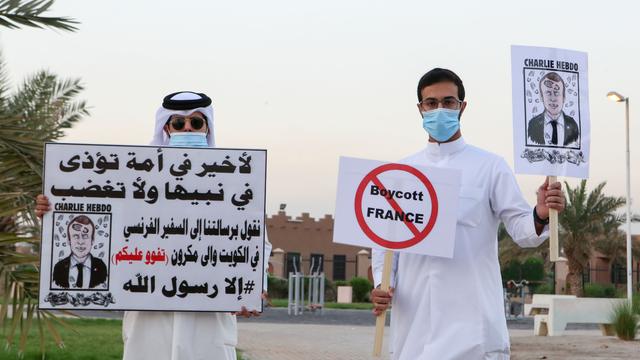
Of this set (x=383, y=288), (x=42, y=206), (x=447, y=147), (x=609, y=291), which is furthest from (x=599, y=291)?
(x=42, y=206)

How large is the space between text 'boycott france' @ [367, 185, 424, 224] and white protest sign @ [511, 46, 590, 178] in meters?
0.51

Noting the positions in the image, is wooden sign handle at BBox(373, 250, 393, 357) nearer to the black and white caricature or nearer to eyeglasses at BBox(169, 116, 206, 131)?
eyeglasses at BBox(169, 116, 206, 131)

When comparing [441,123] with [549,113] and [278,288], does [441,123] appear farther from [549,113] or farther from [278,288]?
[278,288]

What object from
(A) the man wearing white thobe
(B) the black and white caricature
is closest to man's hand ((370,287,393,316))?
(A) the man wearing white thobe

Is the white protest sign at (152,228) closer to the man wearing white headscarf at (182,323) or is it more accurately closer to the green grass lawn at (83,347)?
the man wearing white headscarf at (182,323)

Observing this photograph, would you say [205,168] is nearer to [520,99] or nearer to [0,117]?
[520,99]

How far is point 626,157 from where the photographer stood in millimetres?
32125

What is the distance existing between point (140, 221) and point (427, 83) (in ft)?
5.05

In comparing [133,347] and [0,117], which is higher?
[0,117]

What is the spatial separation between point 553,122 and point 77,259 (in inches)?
93.6

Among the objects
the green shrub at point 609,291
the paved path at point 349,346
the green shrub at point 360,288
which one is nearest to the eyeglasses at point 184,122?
the paved path at point 349,346

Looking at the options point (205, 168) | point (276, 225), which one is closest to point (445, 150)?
point (205, 168)

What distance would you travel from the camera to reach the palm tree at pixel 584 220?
3825 cm

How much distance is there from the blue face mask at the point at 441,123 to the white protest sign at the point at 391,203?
0.18 metres
